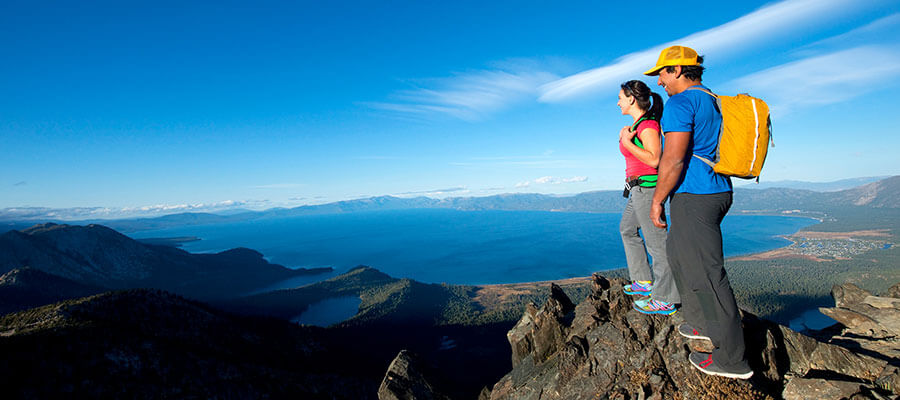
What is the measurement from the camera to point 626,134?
560cm

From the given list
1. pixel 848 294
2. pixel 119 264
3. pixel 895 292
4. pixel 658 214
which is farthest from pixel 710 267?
pixel 119 264

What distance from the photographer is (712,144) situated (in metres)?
4.17

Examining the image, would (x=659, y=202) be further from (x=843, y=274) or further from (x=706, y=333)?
(x=843, y=274)

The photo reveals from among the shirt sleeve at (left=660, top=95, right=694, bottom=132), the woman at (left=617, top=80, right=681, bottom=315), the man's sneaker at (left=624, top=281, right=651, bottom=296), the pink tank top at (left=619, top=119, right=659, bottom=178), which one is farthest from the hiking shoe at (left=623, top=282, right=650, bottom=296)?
the shirt sleeve at (left=660, top=95, right=694, bottom=132)

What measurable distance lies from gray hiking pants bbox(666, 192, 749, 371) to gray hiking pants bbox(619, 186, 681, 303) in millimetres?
963

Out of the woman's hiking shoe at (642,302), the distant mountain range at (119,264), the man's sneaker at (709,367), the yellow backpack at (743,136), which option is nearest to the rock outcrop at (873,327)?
the woman's hiking shoe at (642,302)

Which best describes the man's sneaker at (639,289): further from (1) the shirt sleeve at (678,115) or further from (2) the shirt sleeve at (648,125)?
(1) the shirt sleeve at (678,115)

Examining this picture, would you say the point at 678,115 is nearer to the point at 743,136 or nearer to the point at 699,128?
the point at 699,128

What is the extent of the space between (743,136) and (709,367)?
3141 millimetres

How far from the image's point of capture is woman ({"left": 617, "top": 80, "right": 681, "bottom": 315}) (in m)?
5.21

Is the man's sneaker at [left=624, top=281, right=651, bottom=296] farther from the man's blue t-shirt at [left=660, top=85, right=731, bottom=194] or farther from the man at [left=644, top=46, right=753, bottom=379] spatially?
the man's blue t-shirt at [left=660, top=85, right=731, bottom=194]

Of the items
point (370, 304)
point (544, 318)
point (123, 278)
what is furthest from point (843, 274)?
point (123, 278)

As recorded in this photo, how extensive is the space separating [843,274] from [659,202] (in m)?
179

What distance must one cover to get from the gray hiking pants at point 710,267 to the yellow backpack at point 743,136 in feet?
1.64
